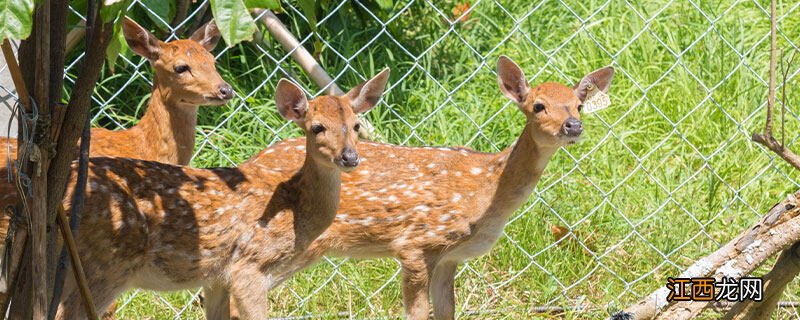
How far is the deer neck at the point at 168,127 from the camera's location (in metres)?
5.02

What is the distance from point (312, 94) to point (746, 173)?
2.12 meters

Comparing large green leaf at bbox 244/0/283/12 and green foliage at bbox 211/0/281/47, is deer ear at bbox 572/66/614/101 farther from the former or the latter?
green foliage at bbox 211/0/281/47

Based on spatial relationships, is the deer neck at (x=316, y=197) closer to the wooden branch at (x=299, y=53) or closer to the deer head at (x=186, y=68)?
the deer head at (x=186, y=68)

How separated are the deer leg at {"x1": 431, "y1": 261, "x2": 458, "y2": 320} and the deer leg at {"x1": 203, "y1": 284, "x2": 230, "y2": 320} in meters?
0.90

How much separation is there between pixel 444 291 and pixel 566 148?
122 centimetres

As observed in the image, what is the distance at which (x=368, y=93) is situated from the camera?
455 centimetres

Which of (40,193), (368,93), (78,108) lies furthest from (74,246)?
(368,93)

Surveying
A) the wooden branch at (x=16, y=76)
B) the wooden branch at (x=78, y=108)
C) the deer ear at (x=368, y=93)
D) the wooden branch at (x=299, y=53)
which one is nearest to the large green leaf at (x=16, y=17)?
the wooden branch at (x=16, y=76)

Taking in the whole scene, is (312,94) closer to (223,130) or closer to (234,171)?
(223,130)

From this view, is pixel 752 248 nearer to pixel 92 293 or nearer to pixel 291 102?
pixel 291 102

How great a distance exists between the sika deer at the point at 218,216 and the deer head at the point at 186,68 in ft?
1.20

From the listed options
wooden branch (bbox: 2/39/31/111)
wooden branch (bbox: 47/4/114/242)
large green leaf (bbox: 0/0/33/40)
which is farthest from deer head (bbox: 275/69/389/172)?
large green leaf (bbox: 0/0/33/40)

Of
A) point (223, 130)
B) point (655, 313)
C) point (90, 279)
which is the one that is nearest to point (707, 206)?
point (655, 313)

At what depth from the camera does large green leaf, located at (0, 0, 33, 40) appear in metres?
2.09
